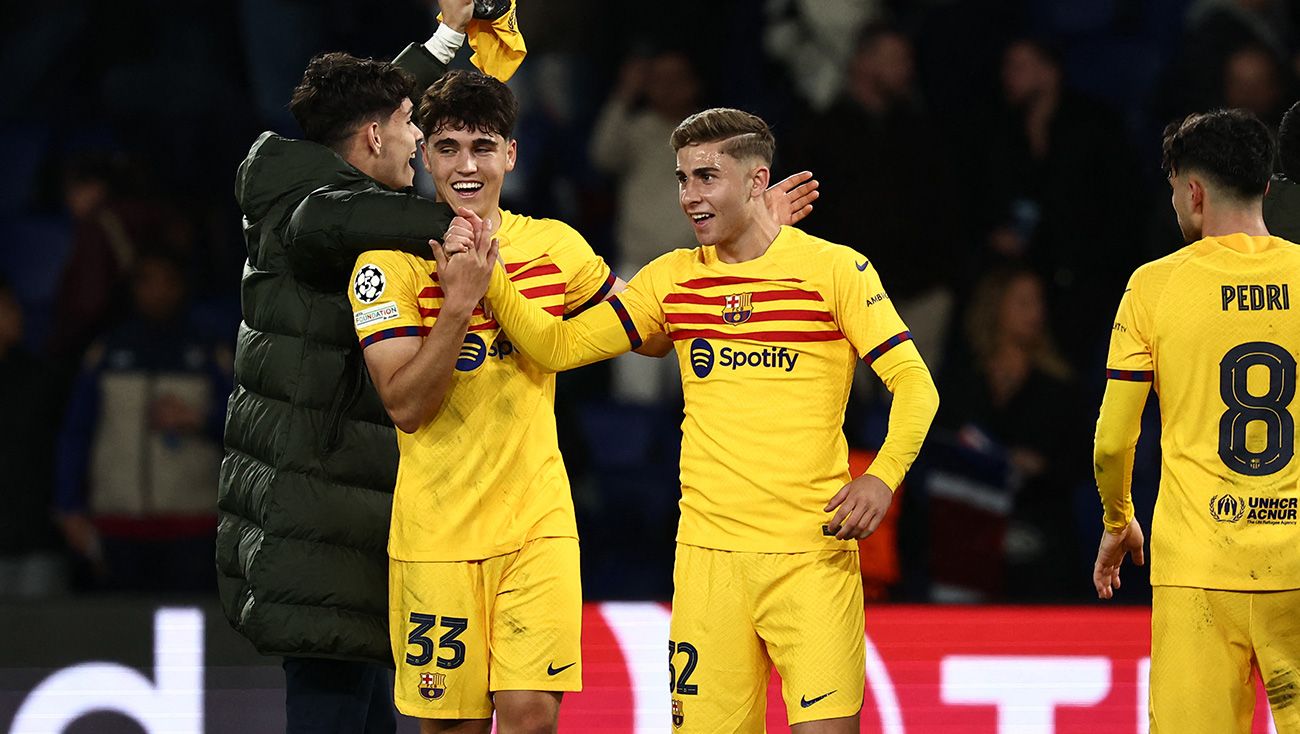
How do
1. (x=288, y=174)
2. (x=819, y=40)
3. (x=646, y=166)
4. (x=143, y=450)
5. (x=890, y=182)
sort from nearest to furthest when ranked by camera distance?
1. (x=288, y=174)
2. (x=143, y=450)
3. (x=890, y=182)
4. (x=646, y=166)
5. (x=819, y=40)

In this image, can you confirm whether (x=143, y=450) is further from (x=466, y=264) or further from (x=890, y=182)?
(x=466, y=264)

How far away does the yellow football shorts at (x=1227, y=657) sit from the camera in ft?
13.7

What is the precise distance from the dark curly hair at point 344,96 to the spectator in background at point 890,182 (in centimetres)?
332

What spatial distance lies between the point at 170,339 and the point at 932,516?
118 inches

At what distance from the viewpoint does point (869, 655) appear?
19.6 ft

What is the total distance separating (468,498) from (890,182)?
3863mm

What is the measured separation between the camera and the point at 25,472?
744 centimetres

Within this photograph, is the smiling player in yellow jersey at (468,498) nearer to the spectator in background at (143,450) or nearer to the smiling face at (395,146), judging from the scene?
the smiling face at (395,146)

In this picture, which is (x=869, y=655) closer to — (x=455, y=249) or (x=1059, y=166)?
(x=455, y=249)

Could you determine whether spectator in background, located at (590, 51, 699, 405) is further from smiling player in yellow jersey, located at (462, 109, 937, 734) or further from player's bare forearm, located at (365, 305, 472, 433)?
player's bare forearm, located at (365, 305, 472, 433)

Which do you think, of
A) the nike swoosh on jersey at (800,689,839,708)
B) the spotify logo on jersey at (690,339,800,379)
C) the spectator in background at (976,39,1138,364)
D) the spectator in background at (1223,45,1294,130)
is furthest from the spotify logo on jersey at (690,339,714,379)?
the spectator in background at (1223,45,1294,130)

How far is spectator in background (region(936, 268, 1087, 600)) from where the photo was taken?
23.7 feet

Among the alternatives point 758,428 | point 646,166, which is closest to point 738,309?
point 758,428

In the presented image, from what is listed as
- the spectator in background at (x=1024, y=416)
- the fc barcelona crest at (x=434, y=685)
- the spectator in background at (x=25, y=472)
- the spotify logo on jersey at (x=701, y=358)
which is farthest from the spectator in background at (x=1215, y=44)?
the fc barcelona crest at (x=434, y=685)
